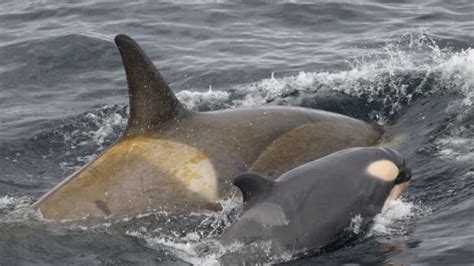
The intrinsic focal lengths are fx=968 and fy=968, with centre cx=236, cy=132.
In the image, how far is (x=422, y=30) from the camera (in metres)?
19.8

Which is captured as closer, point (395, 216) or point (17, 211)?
point (395, 216)

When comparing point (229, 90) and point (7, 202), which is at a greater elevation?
point (229, 90)

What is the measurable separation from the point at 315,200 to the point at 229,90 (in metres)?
6.86

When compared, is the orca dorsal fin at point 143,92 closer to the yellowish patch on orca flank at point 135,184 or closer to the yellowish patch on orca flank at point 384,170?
the yellowish patch on orca flank at point 135,184

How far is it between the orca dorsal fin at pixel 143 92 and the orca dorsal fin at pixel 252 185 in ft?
6.69

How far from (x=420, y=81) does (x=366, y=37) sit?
13.3ft

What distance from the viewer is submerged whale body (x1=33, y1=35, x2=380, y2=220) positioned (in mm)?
11352

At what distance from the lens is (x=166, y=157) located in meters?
11.6

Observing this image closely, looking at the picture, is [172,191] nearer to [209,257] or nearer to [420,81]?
[209,257]

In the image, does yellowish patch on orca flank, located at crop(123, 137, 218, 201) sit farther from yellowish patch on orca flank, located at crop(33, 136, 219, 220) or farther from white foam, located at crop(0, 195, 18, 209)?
white foam, located at crop(0, 195, 18, 209)

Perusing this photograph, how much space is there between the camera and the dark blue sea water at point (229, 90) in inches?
424

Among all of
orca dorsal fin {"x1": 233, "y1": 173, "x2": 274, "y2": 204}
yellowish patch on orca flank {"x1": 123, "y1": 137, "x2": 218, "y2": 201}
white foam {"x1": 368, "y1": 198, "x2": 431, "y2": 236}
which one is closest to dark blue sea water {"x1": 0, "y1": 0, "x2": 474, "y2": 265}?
white foam {"x1": 368, "y1": 198, "x2": 431, "y2": 236}

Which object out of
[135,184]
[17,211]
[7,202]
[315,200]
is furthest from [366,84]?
[17,211]

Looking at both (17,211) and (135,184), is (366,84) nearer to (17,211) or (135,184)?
(135,184)
